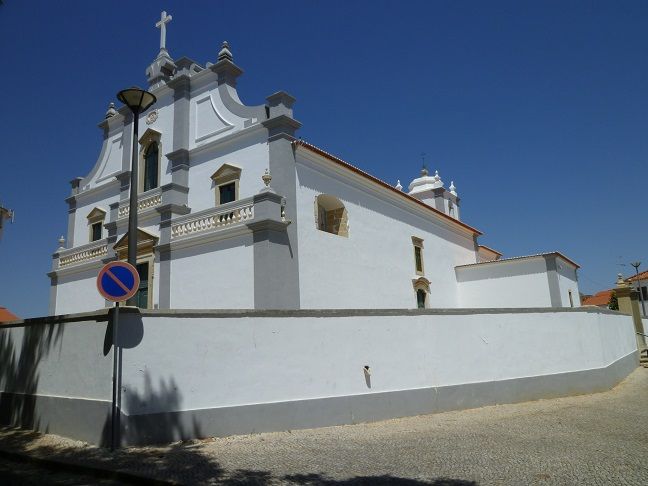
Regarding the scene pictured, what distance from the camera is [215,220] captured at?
1399 cm

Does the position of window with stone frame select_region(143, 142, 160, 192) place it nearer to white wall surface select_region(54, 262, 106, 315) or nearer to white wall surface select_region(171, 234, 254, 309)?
white wall surface select_region(54, 262, 106, 315)

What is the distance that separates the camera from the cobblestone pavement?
5367 mm

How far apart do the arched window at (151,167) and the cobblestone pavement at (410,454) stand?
10.7m

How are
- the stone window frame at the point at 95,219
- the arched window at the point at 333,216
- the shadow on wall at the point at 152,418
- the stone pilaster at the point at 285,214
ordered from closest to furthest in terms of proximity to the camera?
the shadow on wall at the point at 152,418 < the stone pilaster at the point at 285,214 < the arched window at the point at 333,216 < the stone window frame at the point at 95,219

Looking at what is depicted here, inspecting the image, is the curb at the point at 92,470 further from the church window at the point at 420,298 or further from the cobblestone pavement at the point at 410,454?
the church window at the point at 420,298

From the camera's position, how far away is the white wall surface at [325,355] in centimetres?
691

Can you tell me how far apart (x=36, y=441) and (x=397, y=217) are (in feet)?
46.8

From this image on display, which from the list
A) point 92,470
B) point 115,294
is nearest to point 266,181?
point 115,294

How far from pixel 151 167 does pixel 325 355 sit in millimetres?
12033

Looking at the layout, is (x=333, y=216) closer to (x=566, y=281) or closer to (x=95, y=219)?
(x=95, y=219)

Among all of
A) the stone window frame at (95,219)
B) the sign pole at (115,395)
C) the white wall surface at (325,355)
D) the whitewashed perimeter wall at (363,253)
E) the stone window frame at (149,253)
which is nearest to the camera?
the sign pole at (115,395)

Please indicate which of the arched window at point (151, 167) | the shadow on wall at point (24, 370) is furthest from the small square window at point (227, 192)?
the shadow on wall at point (24, 370)

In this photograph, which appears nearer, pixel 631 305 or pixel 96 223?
pixel 96 223

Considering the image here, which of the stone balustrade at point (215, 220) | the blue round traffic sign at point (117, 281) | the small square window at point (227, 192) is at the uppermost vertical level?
the small square window at point (227, 192)
